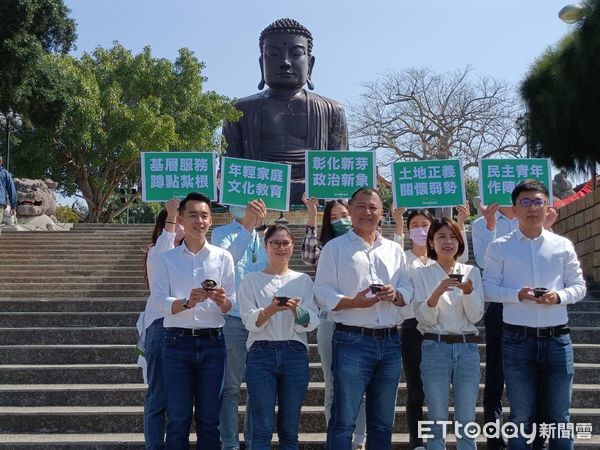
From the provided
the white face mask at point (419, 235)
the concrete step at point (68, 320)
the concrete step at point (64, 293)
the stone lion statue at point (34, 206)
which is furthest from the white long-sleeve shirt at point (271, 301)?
the stone lion statue at point (34, 206)

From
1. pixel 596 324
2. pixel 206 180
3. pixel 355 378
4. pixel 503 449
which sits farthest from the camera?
pixel 596 324

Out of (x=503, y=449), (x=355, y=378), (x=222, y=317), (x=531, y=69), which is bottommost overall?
(x=503, y=449)

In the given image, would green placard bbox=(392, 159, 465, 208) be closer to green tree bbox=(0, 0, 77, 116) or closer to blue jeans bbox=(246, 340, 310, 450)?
blue jeans bbox=(246, 340, 310, 450)

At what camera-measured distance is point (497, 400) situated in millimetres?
4965

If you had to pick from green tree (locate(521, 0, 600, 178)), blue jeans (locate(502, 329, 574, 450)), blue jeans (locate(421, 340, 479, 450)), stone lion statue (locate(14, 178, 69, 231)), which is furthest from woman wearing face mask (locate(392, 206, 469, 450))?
stone lion statue (locate(14, 178, 69, 231))

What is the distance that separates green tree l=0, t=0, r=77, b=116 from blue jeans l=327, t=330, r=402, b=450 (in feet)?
28.8

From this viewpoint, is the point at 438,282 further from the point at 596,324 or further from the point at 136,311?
the point at 136,311

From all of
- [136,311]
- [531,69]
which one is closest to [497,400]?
[136,311]

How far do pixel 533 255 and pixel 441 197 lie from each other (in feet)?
4.68

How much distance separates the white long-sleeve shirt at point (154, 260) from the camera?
15.5ft

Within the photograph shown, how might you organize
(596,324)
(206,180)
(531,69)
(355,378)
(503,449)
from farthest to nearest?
(531,69) < (596,324) < (206,180) < (503,449) < (355,378)

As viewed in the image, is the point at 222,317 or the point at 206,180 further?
the point at 206,180

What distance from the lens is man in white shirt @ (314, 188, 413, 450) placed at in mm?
4320

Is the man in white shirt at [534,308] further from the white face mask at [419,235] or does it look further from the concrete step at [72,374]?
the concrete step at [72,374]
